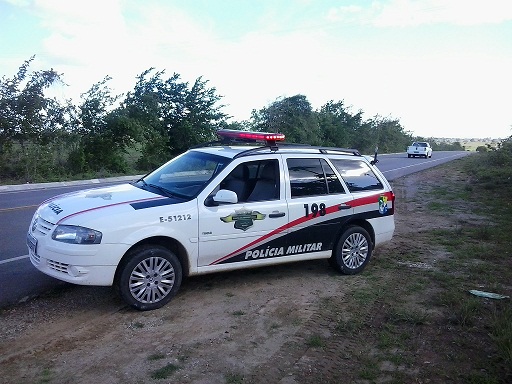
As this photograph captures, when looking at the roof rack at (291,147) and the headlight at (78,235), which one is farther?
the roof rack at (291,147)

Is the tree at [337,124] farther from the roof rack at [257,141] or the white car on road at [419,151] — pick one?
the roof rack at [257,141]

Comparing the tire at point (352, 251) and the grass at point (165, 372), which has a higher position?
the tire at point (352, 251)

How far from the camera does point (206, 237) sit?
5.40 metres

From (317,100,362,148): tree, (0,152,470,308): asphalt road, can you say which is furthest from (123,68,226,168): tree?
(317,100,362,148): tree

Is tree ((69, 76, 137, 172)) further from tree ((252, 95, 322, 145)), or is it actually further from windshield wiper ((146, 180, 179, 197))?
windshield wiper ((146, 180, 179, 197))

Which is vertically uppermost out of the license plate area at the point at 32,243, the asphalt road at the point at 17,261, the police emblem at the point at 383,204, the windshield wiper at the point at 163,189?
the windshield wiper at the point at 163,189

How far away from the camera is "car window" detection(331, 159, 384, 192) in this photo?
673 cm

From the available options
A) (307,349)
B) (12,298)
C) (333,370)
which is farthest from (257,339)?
(12,298)

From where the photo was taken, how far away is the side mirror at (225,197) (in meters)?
5.40

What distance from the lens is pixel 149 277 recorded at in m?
5.11

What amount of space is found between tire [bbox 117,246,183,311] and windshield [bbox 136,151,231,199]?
2.49 ft

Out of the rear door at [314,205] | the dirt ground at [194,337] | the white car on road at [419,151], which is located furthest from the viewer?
the white car on road at [419,151]

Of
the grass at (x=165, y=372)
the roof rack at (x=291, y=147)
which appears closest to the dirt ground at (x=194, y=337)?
the grass at (x=165, y=372)

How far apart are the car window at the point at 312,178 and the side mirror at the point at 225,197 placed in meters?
0.98
